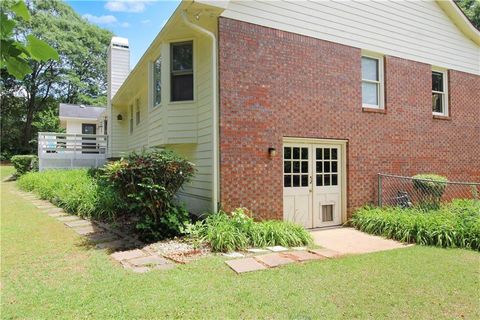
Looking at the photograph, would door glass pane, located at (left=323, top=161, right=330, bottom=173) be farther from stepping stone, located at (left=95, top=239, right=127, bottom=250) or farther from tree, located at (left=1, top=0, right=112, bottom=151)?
tree, located at (left=1, top=0, right=112, bottom=151)

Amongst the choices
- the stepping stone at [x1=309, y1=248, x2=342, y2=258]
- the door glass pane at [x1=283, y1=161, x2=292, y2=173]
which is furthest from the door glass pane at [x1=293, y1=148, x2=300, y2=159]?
the stepping stone at [x1=309, y1=248, x2=342, y2=258]

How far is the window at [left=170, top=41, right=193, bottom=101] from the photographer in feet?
26.2

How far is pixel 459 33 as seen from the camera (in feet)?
34.9

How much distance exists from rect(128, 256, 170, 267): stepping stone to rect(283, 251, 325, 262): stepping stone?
1.98 meters

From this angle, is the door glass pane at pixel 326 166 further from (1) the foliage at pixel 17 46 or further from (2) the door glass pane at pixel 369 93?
(1) the foliage at pixel 17 46

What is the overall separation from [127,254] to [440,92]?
1017 cm

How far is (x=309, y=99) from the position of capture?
7.79 m

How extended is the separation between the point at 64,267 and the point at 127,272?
1003mm

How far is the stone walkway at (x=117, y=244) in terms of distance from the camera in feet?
15.8

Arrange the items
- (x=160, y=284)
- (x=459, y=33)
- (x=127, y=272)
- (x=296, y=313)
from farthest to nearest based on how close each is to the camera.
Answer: (x=459, y=33)
(x=127, y=272)
(x=160, y=284)
(x=296, y=313)

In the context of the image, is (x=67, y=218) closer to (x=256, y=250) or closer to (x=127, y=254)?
(x=127, y=254)

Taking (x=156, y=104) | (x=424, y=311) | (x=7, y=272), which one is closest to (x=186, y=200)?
(x=156, y=104)

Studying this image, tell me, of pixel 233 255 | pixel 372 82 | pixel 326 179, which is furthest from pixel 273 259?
pixel 372 82

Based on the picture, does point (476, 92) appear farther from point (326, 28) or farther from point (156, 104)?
point (156, 104)
